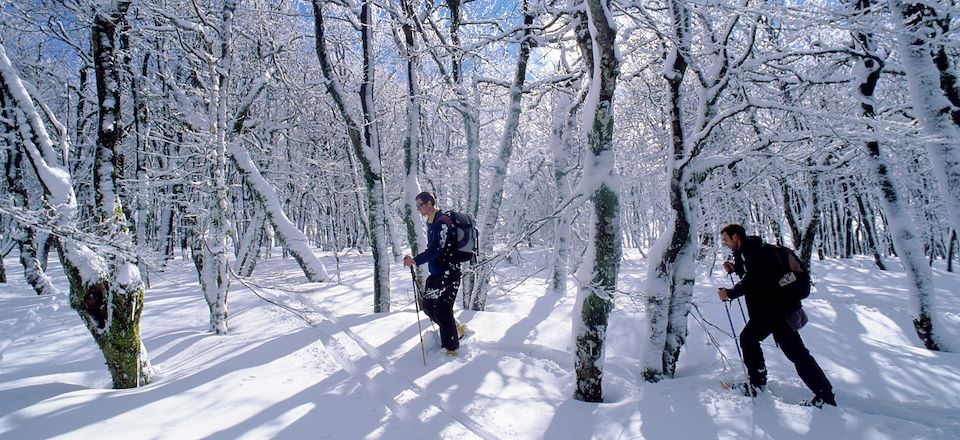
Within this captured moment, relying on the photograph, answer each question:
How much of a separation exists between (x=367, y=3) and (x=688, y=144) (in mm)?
5885

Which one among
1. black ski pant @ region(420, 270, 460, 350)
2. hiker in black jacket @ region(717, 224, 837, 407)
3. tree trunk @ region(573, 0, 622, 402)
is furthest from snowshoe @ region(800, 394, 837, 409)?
black ski pant @ region(420, 270, 460, 350)

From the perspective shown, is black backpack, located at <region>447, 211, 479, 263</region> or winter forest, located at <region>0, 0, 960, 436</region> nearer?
winter forest, located at <region>0, 0, 960, 436</region>

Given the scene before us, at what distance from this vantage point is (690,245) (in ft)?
16.0

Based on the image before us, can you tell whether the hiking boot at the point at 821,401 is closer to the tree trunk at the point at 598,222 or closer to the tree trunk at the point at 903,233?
the tree trunk at the point at 598,222

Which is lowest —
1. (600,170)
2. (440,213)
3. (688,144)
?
(440,213)

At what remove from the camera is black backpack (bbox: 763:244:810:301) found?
4.09m

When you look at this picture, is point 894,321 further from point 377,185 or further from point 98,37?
point 98,37

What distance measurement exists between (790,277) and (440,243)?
359cm

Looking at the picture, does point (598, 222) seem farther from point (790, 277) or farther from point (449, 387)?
point (449, 387)

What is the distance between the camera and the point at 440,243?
17.1ft

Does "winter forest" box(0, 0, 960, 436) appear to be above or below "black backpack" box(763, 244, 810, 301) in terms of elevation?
above

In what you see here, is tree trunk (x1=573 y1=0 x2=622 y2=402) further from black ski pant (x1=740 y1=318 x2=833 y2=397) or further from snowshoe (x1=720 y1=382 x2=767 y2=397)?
black ski pant (x1=740 y1=318 x2=833 y2=397)

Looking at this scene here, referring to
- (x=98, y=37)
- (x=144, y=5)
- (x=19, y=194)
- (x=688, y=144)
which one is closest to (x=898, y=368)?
(x=688, y=144)

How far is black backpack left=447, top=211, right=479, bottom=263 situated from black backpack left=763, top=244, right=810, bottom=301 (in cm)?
314
